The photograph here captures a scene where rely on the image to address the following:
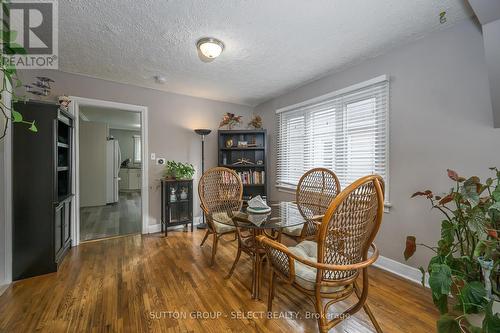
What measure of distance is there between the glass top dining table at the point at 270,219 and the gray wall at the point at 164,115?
6.02ft

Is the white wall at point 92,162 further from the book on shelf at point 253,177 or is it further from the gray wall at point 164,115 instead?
the book on shelf at point 253,177

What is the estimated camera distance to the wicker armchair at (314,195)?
88.1 inches

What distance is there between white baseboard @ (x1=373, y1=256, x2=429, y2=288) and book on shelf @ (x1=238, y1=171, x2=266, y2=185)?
2151 millimetres

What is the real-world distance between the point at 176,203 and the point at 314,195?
221 cm

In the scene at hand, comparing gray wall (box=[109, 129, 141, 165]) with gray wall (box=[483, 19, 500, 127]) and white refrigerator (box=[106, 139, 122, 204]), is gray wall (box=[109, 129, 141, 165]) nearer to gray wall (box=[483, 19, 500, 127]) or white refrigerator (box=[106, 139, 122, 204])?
white refrigerator (box=[106, 139, 122, 204])

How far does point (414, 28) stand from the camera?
1.97 metres

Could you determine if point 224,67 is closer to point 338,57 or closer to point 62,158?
point 338,57

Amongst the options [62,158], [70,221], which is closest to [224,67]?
[62,158]

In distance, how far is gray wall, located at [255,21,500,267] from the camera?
5.83 ft

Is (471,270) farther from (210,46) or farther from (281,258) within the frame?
(210,46)

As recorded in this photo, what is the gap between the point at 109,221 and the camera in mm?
4121

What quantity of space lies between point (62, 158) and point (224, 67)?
2.38 meters

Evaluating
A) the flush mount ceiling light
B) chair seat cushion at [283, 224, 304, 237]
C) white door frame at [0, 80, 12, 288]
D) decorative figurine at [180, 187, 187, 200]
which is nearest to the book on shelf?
decorative figurine at [180, 187, 187, 200]

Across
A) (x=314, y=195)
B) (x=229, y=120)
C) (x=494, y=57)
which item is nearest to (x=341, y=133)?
(x=314, y=195)
